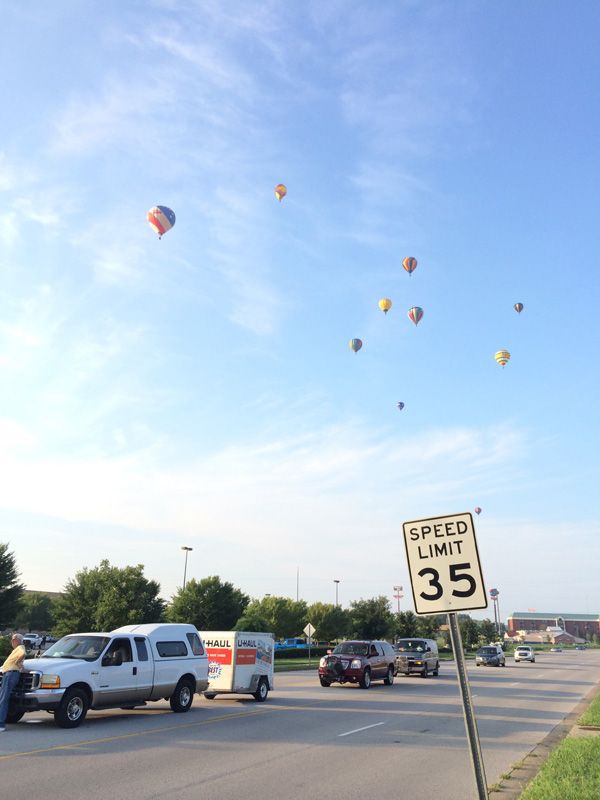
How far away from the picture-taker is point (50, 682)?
13.0m

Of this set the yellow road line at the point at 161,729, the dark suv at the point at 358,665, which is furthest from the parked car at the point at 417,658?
the yellow road line at the point at 161,729

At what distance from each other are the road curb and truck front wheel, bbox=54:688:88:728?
8314mm

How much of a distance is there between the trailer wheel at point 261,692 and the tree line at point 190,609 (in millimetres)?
27330

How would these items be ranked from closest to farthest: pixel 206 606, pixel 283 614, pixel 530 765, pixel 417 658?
pixel 530 765 → pixel 417 658 → pixel 206 606 → pixel 283 614

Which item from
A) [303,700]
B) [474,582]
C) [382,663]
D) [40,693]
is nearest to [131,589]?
[382,663]

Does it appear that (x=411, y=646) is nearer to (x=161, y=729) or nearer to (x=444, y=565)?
(x=161, y=729)

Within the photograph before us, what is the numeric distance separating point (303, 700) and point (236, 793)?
12.5m

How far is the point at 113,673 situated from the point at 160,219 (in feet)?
78.6

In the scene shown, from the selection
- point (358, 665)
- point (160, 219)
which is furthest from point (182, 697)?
point (160, 219)

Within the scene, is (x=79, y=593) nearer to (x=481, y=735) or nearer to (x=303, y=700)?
(x=303, y=700)

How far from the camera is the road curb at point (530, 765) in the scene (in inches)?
347

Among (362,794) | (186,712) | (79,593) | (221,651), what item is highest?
(79,593)

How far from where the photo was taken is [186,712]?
16359 mm

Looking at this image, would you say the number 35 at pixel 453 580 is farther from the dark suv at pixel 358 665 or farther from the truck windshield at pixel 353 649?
the truck windshield at pixel 353 649
